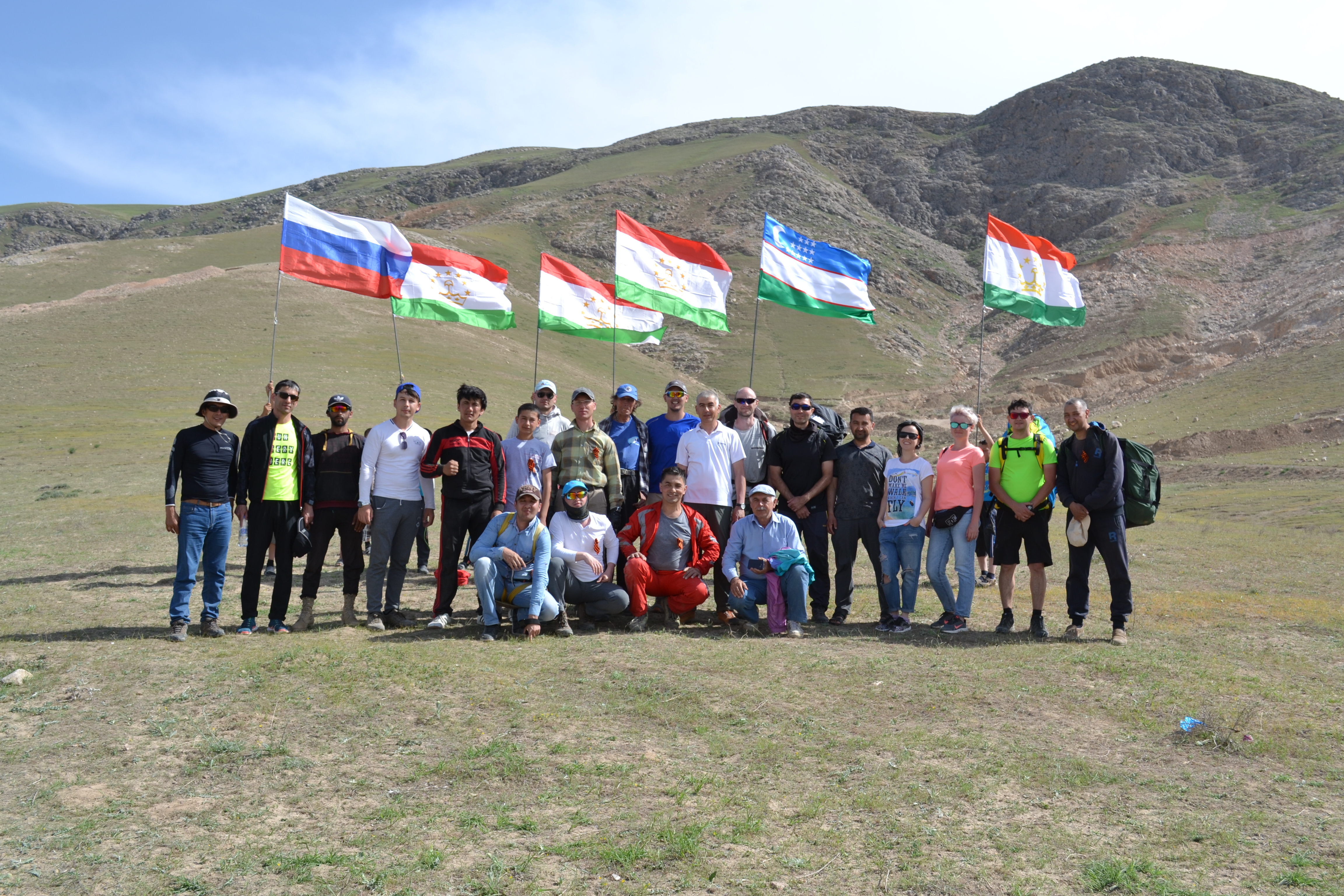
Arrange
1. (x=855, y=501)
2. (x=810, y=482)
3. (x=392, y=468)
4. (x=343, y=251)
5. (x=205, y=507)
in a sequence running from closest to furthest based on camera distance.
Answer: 1. (x=205, y=507)
2. (x=392, y=468)
3. (x=855, y=501)
4. (x=810, y=482)
5. (x=343, y=251)

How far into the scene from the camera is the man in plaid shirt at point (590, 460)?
348 inches

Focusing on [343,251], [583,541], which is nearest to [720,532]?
[583,541]

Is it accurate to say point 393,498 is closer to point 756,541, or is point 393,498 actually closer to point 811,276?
point 756,541

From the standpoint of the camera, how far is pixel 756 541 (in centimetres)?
888

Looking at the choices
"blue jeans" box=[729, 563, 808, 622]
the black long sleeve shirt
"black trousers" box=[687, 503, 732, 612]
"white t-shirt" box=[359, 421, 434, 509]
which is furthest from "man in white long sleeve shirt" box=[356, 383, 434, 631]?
"blue jeans" box=[729, 563, 808, 622]

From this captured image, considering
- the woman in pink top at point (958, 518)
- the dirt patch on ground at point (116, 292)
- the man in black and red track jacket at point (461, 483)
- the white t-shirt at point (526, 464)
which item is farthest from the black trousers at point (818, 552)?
the dirt patch on ground at point (116, 292)

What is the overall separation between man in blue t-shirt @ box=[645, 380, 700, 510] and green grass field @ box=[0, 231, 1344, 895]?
180 cm

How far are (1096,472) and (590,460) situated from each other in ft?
16.2

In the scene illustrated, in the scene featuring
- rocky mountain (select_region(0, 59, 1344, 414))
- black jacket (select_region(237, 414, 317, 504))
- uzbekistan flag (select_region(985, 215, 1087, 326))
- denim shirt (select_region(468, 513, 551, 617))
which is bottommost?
denim shirt (select_region(468, 513, 551, 617))

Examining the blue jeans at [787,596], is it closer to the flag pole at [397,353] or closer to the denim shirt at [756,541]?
the denim shirt at [756,541]

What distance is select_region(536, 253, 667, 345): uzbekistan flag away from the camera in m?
13.4

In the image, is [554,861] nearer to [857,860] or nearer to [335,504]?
[857,860]

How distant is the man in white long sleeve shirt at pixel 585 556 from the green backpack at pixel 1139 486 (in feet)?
16.3

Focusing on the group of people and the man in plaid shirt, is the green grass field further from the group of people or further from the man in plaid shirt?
the man in plaid shirt
